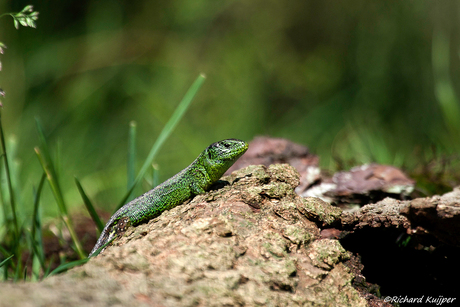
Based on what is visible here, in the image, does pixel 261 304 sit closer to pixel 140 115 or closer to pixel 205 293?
pixel 205 293

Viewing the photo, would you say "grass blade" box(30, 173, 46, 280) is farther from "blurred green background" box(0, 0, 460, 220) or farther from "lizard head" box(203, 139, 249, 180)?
"blurred green background" box(0, 0, 460, 220)

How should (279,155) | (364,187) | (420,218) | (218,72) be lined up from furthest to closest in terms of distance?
(218,72)
(279,155)
(364,187)
(420,218)

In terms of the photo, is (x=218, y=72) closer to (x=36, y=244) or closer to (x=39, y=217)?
(x=39, y=217)

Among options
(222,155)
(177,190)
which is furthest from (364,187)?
(177,190)

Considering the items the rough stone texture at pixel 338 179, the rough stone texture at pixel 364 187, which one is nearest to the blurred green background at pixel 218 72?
the rough stone texture at pixel 338 179

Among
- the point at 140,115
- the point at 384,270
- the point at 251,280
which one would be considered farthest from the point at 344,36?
the point at 251,280

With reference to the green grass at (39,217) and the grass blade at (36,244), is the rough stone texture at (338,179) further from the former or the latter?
the grass blade at (36,244)
